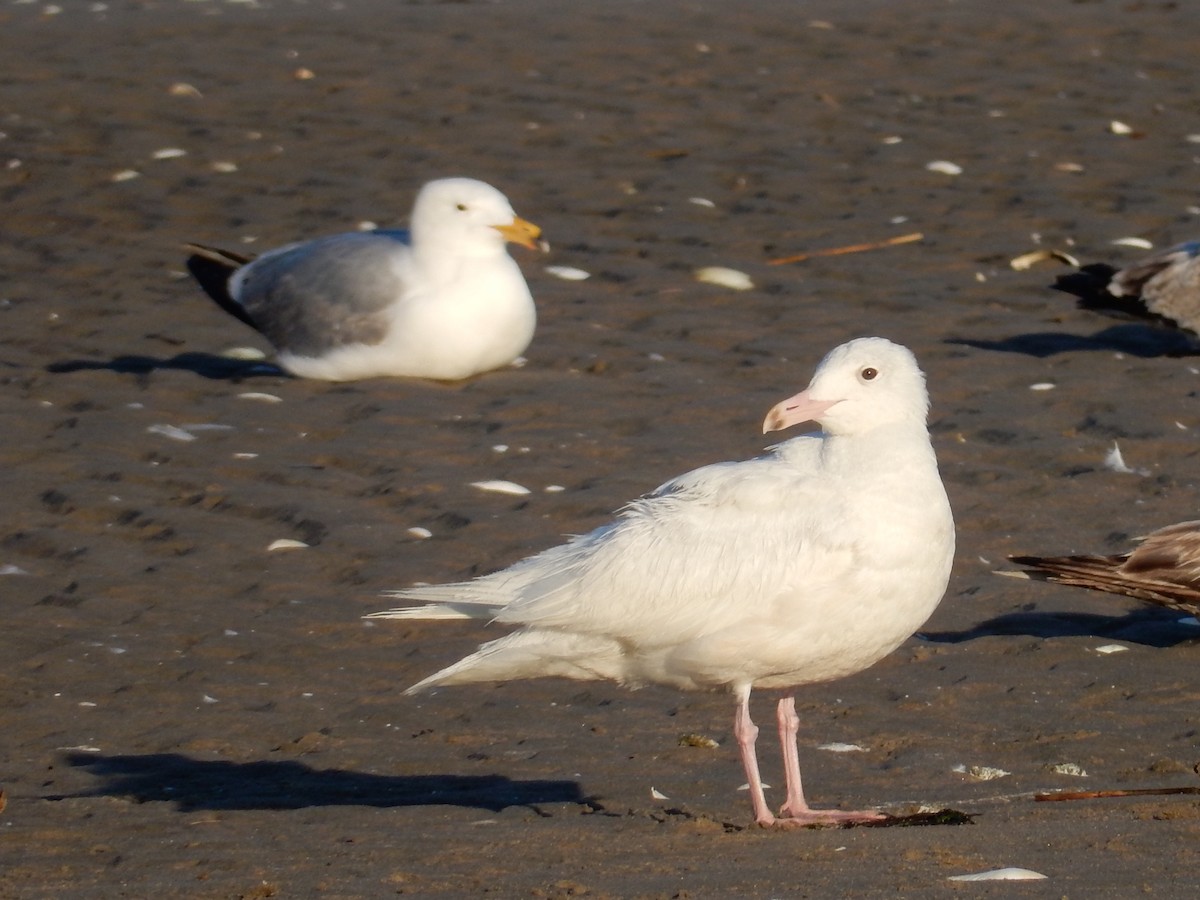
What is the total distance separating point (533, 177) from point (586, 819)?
358 inches

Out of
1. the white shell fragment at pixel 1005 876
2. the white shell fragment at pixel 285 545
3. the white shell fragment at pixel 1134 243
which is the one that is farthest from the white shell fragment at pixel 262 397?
the white shell fragment at pixel 1005 876

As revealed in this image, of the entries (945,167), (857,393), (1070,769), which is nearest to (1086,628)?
(1070,769)

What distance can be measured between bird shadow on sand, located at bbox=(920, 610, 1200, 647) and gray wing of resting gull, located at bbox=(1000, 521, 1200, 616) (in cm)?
18

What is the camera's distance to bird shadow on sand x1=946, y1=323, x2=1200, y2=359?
33.6 ft

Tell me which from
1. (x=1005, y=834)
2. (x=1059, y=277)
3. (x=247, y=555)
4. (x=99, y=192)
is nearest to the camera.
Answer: (x=1005, y=834)

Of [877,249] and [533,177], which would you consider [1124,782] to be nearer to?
[877,249]

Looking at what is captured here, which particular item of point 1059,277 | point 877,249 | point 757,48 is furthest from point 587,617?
point 757,48

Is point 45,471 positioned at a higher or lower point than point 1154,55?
lower

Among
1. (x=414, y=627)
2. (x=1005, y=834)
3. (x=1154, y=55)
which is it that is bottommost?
(x=414, y=627)

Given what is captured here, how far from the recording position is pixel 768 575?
16.4 ft

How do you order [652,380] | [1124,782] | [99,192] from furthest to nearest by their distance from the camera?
[99,192], [652,380], [1124,782]

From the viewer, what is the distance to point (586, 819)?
16.1ft

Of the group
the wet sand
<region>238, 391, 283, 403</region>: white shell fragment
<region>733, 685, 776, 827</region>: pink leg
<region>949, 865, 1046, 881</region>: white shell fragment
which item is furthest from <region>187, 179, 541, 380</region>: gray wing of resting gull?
<region>949, 865, 1046, 881</region>: white shell fragment

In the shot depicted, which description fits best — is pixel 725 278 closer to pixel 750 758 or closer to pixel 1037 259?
pixel 1037 259
